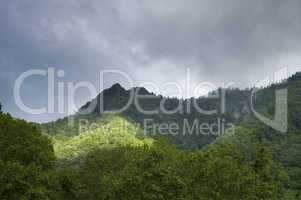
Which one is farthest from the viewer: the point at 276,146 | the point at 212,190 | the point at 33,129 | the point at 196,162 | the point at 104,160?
the point at 276,146

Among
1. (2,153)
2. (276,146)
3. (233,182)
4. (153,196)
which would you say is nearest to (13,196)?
(2,153)

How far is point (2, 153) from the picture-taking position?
63.7 m

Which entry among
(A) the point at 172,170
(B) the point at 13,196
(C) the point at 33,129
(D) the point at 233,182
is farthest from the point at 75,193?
(D) the point at 233,182

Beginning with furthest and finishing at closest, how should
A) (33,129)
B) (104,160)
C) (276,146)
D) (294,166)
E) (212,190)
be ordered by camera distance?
(276,146) < (294,166) < (104,160) < (33,129) < (212,190)

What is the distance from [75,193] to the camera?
7488cm

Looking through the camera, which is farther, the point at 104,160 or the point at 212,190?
the point at 104,160

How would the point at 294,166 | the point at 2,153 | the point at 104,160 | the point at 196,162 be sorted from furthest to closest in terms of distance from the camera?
1. the point at 294,166
2. the point at 104,160
3. the point at 2,153
4. the point at 196,162

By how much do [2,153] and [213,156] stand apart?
2682 cm

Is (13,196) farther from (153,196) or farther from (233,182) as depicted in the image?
(233,182)

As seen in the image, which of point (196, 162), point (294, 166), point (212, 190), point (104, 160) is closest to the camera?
point (212, 190)

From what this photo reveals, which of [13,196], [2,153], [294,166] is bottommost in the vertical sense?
[294,166]

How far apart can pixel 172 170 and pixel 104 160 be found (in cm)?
3714

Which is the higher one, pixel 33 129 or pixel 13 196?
pixel 33 129

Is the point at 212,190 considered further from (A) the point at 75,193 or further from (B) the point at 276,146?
(B) the point at 276,146
